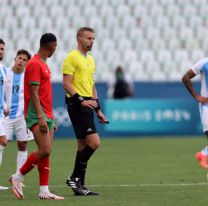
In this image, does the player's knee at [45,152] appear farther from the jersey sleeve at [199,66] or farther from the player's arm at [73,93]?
the jersey sleeve at [199,66]

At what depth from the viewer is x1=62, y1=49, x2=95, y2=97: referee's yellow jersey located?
33.9 ft

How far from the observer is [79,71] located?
408 inches

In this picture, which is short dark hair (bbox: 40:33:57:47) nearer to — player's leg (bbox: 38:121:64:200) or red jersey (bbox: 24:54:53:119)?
red jersey (bbox: 24:54:53:119)

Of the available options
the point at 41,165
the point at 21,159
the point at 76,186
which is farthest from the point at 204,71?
the point at 41,165

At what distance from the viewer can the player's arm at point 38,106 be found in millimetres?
9664

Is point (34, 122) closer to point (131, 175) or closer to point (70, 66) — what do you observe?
point (70, 66)

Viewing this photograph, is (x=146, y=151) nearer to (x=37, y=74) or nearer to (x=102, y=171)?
(x=102, y=171)

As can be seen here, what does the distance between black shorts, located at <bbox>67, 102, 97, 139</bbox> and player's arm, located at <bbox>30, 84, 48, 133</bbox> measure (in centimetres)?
78

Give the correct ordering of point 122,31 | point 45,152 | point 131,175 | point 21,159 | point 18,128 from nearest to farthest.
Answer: point 45,152, point 21,159, point 18,128, point 131,175, point 122,31

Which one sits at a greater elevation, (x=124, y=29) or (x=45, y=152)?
(x=124, y=29)

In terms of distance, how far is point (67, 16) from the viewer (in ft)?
96.3

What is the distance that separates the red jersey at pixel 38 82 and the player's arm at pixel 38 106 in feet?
0.24

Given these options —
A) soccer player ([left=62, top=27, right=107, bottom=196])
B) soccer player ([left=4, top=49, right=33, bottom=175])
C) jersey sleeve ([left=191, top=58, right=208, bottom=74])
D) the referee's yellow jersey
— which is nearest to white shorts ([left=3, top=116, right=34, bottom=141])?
soccer player ([left=4, top=49, right=33, bottom=175])

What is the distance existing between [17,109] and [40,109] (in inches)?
118
